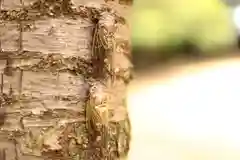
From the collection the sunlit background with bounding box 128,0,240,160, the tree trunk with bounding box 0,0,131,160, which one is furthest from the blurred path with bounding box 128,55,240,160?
the tree trunk with bounding box 0,0,131,160

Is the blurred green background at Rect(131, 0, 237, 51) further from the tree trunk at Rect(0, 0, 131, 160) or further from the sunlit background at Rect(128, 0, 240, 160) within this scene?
the tree trunk at Rect(0, 0, 131, 160)

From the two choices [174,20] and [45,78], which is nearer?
[45,78]

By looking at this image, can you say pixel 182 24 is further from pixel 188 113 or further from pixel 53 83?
pixel 53 83

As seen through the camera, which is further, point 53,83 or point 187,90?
point 187,90

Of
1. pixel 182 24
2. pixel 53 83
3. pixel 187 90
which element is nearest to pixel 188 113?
pixel 187 90

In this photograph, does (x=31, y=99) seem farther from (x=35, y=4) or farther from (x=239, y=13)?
(x=239, y=13)

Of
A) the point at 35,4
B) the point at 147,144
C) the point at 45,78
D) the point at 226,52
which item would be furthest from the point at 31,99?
the point at 226,52
